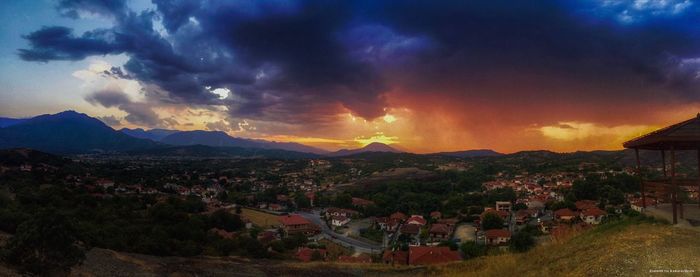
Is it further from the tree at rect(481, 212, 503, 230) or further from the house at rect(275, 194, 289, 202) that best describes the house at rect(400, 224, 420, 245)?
the house at rect(275, 194, 289, 202)

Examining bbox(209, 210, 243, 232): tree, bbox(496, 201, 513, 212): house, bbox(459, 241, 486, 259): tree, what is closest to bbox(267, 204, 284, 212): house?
bbox(209, 210, 243, 232): tree

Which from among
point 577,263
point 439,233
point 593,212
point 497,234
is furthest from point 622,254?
point 593,212

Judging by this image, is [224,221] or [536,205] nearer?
[224,221]

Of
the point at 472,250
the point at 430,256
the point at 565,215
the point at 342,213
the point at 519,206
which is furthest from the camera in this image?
the point at 342,213

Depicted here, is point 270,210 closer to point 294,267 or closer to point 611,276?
point 294,267

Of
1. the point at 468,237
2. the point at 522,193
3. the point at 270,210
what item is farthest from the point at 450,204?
the point at 270,210

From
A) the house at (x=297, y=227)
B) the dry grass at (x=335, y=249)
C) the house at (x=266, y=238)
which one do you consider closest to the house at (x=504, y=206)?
the house at (x=297, y=227)

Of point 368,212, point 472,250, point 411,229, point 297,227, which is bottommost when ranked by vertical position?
point 297,227

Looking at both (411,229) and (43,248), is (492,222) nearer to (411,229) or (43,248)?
(411,229)
